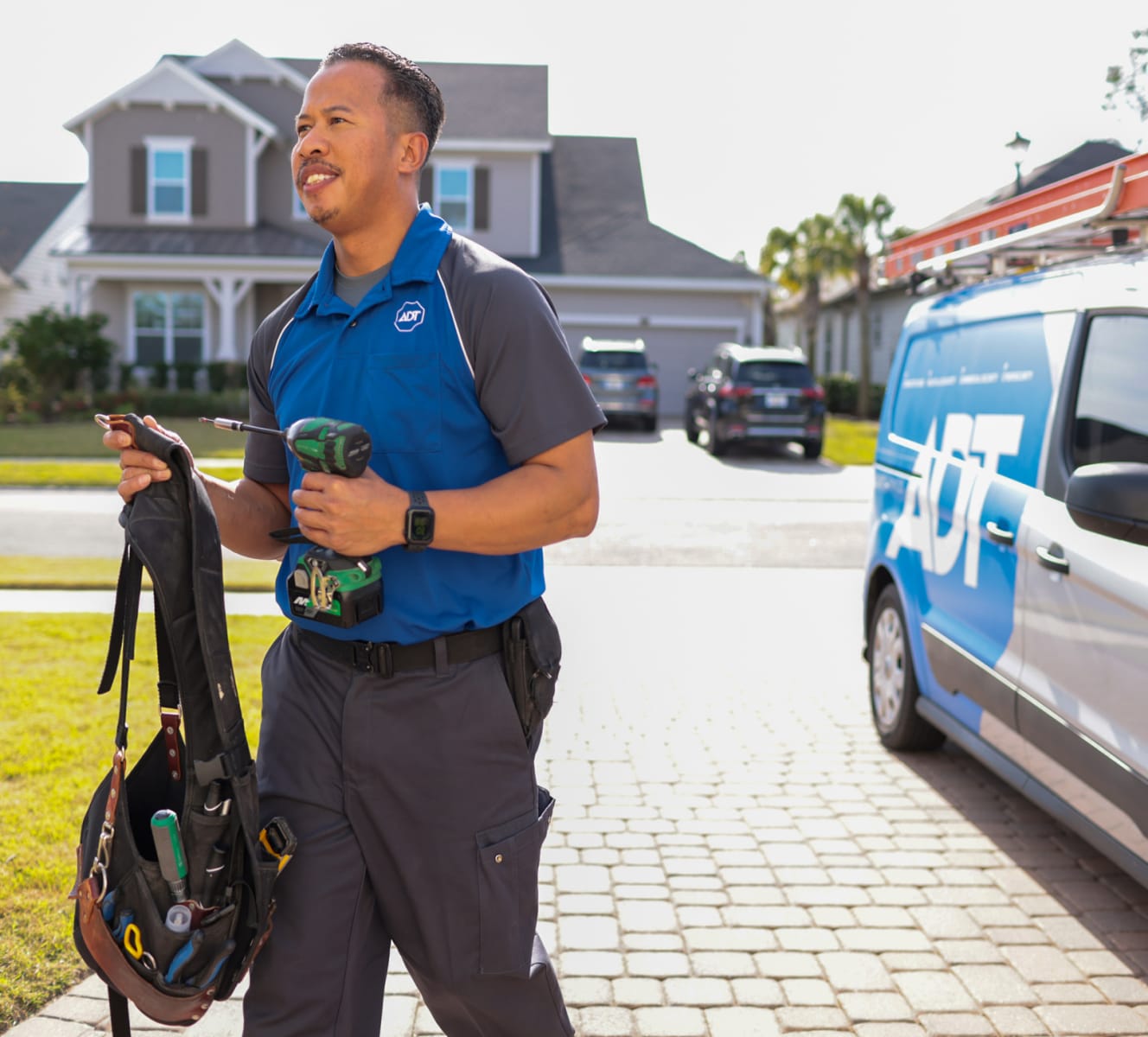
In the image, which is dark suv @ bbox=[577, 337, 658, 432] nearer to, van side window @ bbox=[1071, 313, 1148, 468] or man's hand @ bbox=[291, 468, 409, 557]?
van side window @ bbox=[1071, 313, 1148, 468]

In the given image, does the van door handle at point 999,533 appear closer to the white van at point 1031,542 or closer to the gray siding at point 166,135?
the white van at point 1031,542

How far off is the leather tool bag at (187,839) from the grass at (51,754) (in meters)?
1.41

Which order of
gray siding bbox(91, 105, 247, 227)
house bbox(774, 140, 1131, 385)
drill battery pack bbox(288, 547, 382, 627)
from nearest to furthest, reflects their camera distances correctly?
drill battery pack bbox(288, 547, 382, 627) < house bbox(774, 140, 1131, 385) < gray siding bbox(91, 105, 247, 227)

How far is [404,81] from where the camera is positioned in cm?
247

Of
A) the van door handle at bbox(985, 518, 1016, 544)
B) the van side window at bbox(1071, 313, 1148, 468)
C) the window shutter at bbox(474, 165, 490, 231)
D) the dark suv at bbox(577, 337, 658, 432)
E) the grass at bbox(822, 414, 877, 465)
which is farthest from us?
the window shutter at bbox(474, 165, 490, 231)

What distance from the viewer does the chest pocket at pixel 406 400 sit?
2.36 m

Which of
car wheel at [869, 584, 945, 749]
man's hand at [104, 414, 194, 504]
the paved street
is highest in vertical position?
man's hand at [104, 414, 194, 504]

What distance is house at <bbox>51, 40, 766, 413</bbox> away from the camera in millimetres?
29094

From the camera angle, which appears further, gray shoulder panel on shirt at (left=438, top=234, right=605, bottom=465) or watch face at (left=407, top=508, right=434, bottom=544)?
gray shoulder panel on shirt at (left=438, top=234, right=605, bottom=465)

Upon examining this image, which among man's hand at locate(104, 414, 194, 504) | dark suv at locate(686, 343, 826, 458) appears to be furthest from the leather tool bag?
dark suv at locate(686, 343, 826, 458)

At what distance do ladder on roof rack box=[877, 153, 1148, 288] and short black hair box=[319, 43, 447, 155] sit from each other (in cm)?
258

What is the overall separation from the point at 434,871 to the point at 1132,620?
2.18 m

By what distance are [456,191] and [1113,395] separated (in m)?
28.6

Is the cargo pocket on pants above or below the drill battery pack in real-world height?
below
